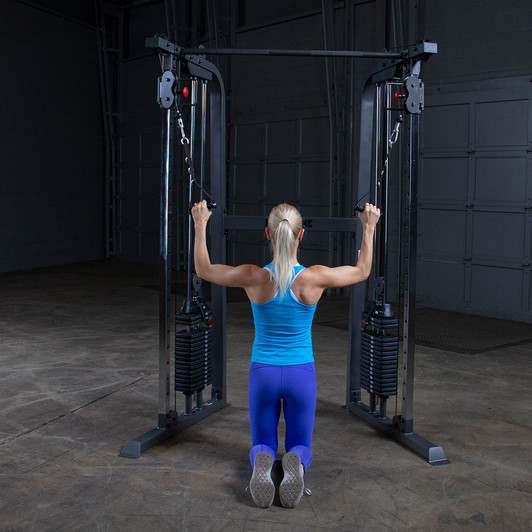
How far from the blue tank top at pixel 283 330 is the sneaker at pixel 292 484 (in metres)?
0.49

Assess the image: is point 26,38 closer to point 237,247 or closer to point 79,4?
point 79,4

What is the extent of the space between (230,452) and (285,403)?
83 centimetres

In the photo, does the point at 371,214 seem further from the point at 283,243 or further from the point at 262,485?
the point at 262,485

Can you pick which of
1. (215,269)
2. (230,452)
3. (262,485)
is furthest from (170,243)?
(262,485)

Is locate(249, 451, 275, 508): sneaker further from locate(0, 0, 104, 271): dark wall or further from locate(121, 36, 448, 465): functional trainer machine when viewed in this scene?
locate(0, 0, 104, 271): dark wall

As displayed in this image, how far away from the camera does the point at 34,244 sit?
516 inches

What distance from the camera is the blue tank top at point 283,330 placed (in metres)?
3.42

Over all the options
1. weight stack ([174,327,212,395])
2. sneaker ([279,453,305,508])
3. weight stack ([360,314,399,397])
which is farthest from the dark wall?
sneaker ([279,453,305,508])

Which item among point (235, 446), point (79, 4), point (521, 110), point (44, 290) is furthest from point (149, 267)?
point (235, 446)

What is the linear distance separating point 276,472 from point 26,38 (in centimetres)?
1128

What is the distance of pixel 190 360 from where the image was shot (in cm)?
441

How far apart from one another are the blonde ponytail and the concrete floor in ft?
3.81

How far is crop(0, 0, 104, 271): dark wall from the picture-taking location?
12.4 m

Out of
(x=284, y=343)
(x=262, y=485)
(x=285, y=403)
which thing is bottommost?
(x=262, y=485)
